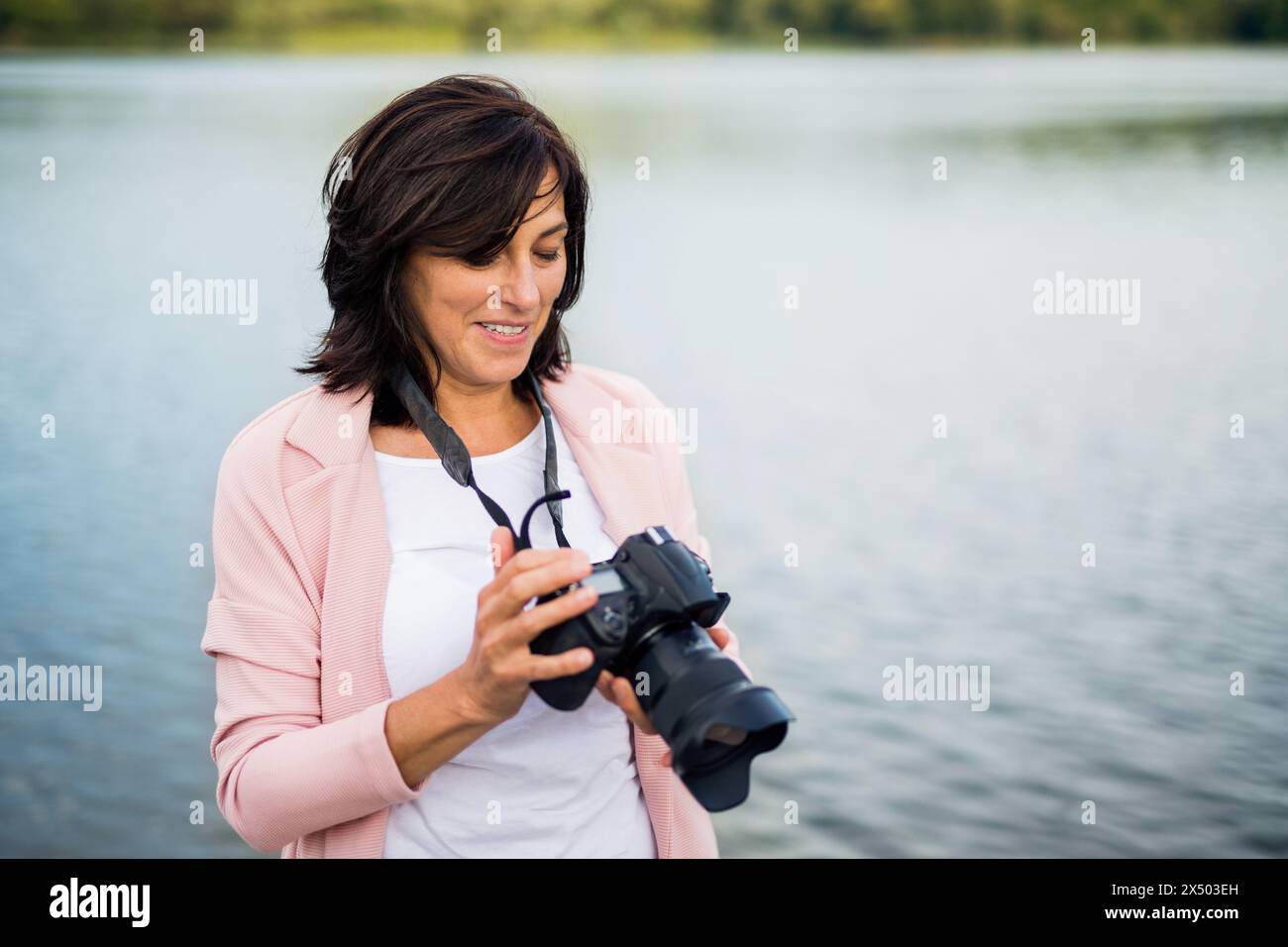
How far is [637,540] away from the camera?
4.61 ft

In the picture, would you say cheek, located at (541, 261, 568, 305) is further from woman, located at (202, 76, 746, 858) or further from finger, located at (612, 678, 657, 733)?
finger, located at (612, 678, 657, 733)

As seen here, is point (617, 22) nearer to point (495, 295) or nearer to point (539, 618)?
point (495, 295)

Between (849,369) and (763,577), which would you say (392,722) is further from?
(849,369)

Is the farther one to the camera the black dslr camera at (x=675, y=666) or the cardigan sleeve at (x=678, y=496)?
the cardigan sleeve at (x=678, y=496)

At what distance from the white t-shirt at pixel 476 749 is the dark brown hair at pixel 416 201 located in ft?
0.55

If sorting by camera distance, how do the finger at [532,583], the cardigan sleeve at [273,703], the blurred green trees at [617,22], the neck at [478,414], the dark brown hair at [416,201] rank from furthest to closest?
1. the blurred green trees at [617,22]
2. the neck at [478,414]
3. the dark brown hair at [416,201]
4. the cardigan sleeve at [273,703]
5. the finger at [532,583]

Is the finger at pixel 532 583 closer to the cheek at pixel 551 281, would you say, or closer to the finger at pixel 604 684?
the finger at pixel 604 684

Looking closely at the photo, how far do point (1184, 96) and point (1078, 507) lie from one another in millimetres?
17316

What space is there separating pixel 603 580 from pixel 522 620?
0.37 feet

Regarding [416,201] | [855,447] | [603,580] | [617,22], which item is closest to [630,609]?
[603,580]

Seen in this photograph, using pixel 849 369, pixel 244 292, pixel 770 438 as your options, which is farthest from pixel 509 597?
pixel 244 292

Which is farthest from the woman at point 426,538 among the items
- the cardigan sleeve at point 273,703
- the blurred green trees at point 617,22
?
the blurred green trees at point 617,22

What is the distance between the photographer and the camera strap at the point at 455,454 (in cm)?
154

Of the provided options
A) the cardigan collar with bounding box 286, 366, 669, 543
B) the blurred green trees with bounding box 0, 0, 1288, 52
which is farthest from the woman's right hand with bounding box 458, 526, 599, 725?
the blurred green trees with bounding box 0, 0, 1288, 52
